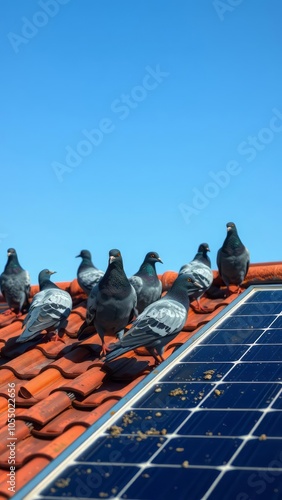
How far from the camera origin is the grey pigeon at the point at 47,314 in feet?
23.5

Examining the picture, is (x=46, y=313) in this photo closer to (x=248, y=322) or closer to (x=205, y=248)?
(x=248, y=322)

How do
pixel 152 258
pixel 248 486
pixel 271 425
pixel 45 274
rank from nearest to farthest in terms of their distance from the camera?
pixel 248 486 < pixel 271 425 < pixel 152 258 < pixel 45 274

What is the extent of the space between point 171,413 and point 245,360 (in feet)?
3.16

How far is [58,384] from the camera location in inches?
232

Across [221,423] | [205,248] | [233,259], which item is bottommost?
[221,423]

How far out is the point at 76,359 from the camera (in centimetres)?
647

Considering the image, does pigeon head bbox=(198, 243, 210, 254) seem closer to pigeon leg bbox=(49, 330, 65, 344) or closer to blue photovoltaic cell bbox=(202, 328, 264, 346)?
pigeon leg bbox=(49, 330, 65, 344)

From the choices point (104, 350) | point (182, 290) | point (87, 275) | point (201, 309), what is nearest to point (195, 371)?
point (182, 290)

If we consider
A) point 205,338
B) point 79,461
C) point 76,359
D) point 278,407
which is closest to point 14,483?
point 79,461

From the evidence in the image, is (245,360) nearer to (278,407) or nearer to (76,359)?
(278,407)

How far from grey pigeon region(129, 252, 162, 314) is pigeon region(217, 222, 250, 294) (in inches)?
30.7

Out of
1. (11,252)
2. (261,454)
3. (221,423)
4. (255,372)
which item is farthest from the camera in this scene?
(11,252)

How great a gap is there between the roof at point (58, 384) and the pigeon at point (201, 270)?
0.59 feet

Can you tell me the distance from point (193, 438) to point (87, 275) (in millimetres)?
5222
